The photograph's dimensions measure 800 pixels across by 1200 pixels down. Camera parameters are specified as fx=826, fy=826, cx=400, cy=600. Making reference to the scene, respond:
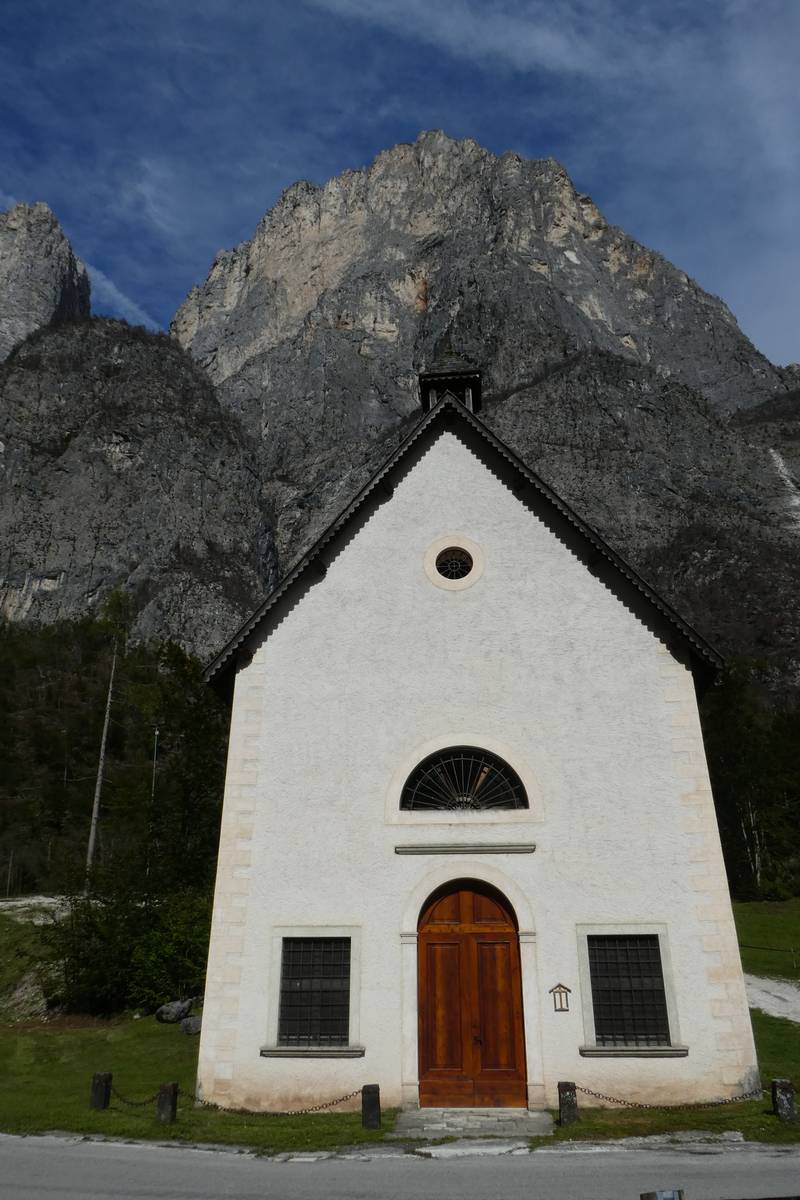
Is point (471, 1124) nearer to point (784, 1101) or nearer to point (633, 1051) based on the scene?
point (633, 1051)

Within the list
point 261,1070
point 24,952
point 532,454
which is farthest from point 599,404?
point 261,1070

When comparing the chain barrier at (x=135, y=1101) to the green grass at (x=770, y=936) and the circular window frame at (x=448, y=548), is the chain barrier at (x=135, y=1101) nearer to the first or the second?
the circular window frame at (x=448, y=548)

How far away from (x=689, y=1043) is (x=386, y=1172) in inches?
218

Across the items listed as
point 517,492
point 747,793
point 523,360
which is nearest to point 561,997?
point 517,492

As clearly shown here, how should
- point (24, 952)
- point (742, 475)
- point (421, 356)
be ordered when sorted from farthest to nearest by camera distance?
point (421, 356) < point (742, 475) < point (24, 952)

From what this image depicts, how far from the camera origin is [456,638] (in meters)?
15.2

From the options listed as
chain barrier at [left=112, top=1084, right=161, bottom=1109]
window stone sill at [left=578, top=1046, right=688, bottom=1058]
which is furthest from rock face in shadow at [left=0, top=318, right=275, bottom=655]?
window stone sill at [left=578, top=1046, right=688, bottom=1058]

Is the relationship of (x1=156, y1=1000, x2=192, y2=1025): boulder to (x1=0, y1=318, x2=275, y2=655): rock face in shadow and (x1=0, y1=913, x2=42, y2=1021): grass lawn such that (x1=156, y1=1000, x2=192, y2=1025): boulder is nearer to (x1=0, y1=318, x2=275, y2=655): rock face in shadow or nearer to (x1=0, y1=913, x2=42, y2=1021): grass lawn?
(x1=0, y1=913, x2=42, y2=1021): grass lawn

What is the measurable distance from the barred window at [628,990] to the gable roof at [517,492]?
4.99 metres

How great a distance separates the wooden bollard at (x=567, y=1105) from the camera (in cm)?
1155

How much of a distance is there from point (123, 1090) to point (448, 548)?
445 inches

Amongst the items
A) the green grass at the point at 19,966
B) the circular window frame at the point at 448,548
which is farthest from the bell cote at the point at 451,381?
the green grass at the point at 19,966

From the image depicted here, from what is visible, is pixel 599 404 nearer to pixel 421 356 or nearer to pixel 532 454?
pixel 532 454

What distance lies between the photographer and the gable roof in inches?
582
